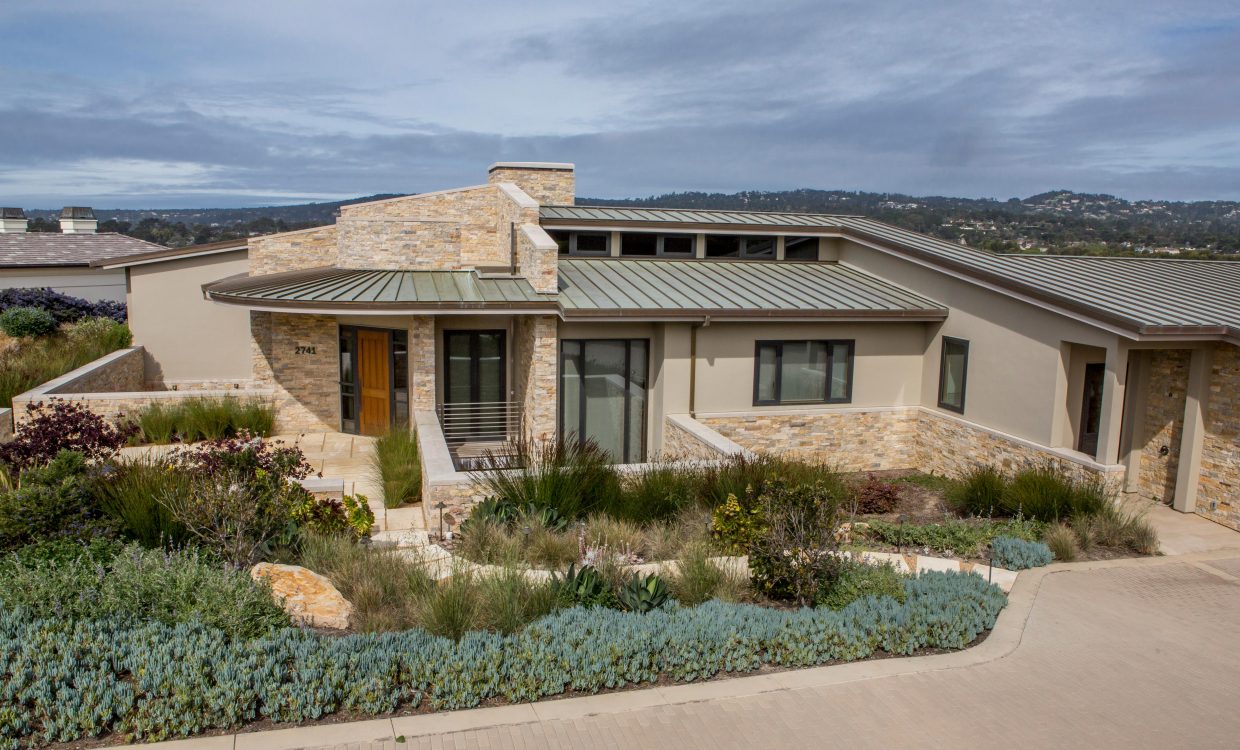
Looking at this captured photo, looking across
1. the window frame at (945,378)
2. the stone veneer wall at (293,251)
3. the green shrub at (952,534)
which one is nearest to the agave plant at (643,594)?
the green shrub at (952,534)

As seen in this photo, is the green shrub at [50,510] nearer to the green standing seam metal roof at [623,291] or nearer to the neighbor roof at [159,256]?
the green standing seam metal roof at [623,291]

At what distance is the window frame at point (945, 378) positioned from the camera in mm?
15148

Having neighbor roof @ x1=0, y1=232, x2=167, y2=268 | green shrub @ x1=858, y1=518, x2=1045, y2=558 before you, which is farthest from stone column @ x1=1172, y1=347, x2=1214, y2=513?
neighbor roof @ x1=0, y1=232, x2=167, y2=268

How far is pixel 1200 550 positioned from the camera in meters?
10.6

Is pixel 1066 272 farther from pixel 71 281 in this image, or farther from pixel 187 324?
pixel 71 281

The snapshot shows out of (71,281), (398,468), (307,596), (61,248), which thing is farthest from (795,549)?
(61,248)

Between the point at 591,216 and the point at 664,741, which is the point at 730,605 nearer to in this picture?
the point at 664,741

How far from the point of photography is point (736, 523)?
899 centimetres

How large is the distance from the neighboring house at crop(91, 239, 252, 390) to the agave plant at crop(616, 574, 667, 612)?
15.3 m

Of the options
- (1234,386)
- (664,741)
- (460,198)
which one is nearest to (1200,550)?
(1234,386)

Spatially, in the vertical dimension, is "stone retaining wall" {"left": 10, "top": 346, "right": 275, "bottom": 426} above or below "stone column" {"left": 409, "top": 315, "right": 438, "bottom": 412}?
below

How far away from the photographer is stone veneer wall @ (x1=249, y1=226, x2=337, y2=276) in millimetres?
18172

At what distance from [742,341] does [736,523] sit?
→ 6728 millimetres

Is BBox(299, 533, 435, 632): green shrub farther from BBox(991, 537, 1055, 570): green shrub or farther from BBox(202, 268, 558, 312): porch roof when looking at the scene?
BBox(202, 268, 558, 312): porch roof
